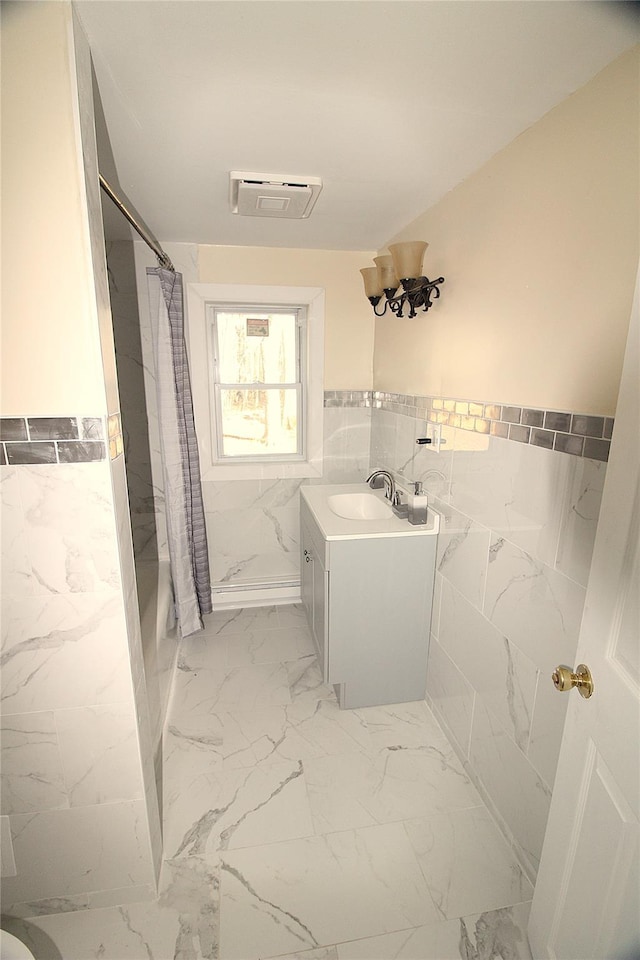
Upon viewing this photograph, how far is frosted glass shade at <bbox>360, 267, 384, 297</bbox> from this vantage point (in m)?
2.06

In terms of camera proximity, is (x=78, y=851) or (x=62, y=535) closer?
(x=62, y=535)

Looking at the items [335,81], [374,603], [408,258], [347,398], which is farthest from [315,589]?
[335,81]

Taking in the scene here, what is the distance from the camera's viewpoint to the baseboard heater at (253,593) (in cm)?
280

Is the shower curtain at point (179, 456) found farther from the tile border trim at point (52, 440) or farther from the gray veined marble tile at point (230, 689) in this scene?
the tile border trim at point (52, 440)

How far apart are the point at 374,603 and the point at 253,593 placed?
1.18 m

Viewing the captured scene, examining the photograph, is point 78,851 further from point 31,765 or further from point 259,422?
point 259,422

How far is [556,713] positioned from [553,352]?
0.99 metres

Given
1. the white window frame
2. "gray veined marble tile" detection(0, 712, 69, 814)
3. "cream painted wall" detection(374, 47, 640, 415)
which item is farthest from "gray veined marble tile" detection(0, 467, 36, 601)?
the white window frame

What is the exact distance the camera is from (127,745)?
115 centimetres

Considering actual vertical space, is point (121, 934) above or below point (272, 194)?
below

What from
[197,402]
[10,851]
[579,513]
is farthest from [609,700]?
[197,402]

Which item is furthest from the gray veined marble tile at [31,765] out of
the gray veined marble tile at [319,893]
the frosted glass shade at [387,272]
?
the frosted glass shade at [387,272]

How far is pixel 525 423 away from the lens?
1.25 metres

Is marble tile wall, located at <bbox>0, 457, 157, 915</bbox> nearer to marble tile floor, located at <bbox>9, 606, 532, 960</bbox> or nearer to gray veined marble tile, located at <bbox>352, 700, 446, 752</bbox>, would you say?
marble tile floor, located at <bbox>9, 606, 532, 960</bbox>
